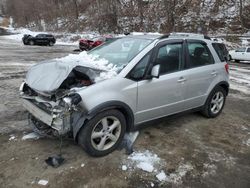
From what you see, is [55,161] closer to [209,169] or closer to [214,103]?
[209,169]

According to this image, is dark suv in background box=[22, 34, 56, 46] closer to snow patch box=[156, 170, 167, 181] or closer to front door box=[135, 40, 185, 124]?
front door box=[135, 40, 185, 124]

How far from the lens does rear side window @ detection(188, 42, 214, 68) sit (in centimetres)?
499

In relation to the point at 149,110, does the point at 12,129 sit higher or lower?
lower

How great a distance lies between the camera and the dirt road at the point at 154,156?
3.46m

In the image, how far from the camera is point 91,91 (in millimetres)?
3607

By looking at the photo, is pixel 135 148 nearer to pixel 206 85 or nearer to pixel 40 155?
pixel 40 155

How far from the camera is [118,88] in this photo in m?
3.87

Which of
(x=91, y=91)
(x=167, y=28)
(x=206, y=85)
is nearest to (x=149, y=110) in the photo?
(x=91, y=91)

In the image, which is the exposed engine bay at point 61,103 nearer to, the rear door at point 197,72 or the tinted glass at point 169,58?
the tinted glass at point 169,58

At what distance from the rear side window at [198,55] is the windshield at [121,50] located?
0.96 m

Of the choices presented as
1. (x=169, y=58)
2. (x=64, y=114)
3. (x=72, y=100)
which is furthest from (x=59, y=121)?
(x=169, y=58)

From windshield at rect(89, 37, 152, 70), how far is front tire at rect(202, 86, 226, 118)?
6.33ft

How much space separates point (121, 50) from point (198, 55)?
154 cm

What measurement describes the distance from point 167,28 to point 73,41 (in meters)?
12.8
